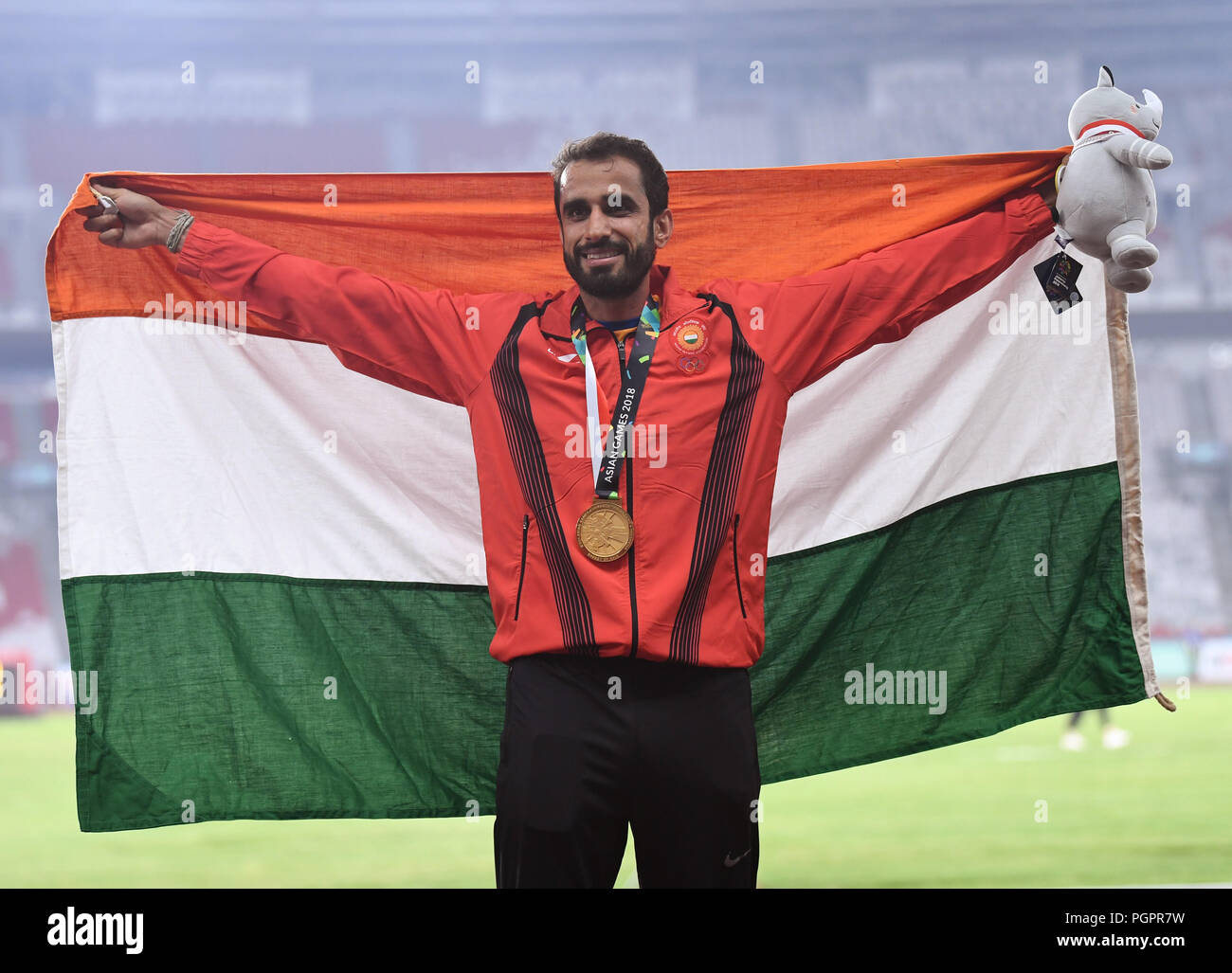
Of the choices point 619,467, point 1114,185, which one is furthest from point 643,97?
point 619,467

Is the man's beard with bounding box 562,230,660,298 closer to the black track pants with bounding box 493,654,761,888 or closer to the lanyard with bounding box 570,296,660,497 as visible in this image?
the lanyard with bounding box 570,296,660,497

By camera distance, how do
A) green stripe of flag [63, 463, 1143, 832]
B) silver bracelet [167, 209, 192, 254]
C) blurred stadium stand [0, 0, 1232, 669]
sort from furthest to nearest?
blurred stadium stand [0, 0, 1232, 669] → green stripe of flag [63, 463, 1143, 832] → silver bracelet [167, 209, 192, 254]

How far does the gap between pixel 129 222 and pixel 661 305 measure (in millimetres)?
1378

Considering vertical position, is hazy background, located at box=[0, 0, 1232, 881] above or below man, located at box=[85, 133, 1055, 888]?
above

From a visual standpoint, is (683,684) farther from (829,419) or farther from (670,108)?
(670,108)

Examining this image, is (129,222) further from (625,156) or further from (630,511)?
(630,511)

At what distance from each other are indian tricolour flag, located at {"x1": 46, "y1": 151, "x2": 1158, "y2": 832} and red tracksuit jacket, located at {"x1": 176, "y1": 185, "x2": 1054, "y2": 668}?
423 millimetres

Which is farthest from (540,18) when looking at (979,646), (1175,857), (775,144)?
(979,646)

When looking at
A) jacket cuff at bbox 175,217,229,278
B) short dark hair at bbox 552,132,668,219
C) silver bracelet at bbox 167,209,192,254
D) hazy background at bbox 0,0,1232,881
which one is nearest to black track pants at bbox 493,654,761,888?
short dark hair at bbox 552,132,668,219

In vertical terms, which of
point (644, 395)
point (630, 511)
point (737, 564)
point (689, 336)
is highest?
point (689, 336)

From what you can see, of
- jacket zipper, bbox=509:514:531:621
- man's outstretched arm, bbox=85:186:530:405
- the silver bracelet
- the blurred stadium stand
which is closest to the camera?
jacket zipper, bbox=509:514:531:621

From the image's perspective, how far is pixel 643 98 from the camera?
26203 millimetres

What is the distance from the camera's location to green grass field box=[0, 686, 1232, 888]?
632 cm

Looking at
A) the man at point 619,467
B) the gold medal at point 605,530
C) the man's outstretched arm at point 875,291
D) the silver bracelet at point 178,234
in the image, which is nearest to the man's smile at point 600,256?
the man at point 619,467
